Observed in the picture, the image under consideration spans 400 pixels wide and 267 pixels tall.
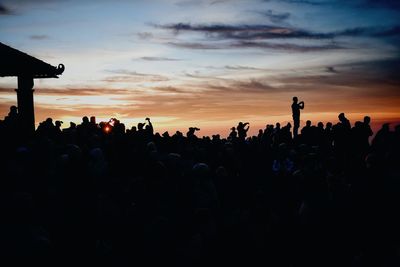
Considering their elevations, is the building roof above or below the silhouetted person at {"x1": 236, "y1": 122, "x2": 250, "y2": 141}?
above

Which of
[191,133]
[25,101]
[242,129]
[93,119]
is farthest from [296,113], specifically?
[25,101]

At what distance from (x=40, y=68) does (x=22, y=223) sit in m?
11.8

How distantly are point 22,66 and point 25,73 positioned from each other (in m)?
0.49

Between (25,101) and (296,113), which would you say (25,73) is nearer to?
(25,101)

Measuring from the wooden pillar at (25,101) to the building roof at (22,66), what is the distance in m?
0.27

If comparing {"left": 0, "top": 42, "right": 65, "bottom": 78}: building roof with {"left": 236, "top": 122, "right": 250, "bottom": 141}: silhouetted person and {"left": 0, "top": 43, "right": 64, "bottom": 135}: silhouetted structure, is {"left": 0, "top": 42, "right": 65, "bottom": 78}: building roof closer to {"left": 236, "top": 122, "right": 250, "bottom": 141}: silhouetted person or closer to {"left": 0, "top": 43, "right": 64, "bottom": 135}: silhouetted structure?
{"left": 0, "top": 43, "right": 64, "bottom": 135}: silhouetted structure

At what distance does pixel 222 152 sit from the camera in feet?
47.2

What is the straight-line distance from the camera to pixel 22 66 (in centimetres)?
1476

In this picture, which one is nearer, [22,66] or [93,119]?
[22,66]

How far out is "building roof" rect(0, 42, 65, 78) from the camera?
47.0ft

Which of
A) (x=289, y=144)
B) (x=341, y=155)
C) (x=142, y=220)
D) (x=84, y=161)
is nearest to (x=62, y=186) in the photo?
(x=84, y=161)

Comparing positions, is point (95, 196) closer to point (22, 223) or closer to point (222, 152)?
point (22, 223)

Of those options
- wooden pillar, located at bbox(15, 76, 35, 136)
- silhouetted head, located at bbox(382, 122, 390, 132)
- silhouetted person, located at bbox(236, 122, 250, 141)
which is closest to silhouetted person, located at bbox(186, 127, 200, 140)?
silhouetted person, located at bbox(236, 122, 250, 141)

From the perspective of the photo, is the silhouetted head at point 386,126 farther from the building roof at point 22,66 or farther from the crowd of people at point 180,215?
the building roof at point 22,66
